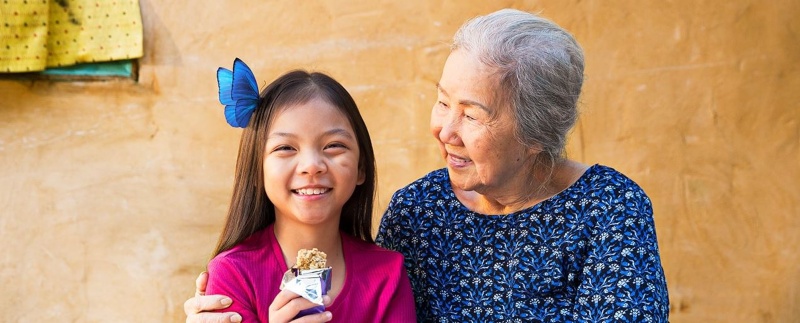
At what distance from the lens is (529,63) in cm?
306

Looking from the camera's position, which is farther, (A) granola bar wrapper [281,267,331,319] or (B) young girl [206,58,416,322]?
(B) young girl [206,58,416,322]

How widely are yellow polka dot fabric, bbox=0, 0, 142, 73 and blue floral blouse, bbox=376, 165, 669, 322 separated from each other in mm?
2043

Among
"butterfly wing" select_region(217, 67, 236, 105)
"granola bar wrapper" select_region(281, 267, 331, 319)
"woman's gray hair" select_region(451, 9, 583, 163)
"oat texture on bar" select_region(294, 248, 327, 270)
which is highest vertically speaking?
"woman's gray hair" select_region(451, 9, 583, 163)

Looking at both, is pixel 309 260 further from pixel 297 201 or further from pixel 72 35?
pixel 72 35

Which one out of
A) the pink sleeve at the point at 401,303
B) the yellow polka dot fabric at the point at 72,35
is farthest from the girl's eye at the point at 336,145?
the yellow polka dot fabric at the point at 72,35

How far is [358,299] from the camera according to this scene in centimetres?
307

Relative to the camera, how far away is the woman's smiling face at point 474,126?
Result: 10.1 feet

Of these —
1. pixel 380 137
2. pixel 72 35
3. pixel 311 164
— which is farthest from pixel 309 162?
pixel 72 35

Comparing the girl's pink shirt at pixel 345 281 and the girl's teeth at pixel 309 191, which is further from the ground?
the girl's teeth at pixel 309 191

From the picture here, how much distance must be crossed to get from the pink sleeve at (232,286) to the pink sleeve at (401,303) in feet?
1.38

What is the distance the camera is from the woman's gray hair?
121 inches

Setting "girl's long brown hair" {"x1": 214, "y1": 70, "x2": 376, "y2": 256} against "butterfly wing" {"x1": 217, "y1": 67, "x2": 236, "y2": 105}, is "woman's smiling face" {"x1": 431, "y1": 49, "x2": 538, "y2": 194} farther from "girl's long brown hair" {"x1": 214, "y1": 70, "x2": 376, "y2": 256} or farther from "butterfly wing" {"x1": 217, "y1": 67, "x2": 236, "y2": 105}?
"butterfly wing" {"x1": 217, "y1": 67, "x2": 236, "y2": 105}

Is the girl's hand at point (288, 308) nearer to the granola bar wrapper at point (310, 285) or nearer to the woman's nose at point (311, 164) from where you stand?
the granola bar wrapper at point (310, 285)

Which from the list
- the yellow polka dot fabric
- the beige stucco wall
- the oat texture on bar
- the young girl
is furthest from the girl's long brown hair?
the yellow polka dot fabric
